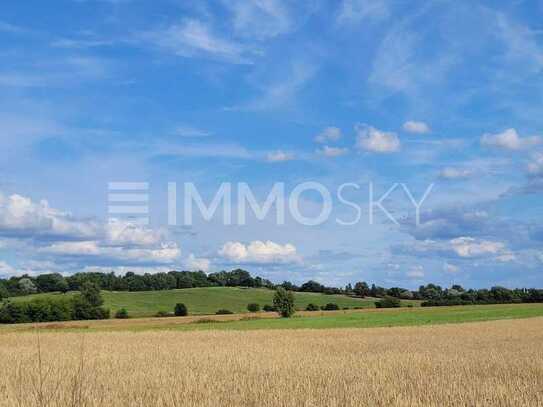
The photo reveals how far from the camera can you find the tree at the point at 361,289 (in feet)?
433

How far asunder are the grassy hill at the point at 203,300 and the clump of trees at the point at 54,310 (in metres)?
4.27

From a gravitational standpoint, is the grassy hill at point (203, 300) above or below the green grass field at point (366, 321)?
above

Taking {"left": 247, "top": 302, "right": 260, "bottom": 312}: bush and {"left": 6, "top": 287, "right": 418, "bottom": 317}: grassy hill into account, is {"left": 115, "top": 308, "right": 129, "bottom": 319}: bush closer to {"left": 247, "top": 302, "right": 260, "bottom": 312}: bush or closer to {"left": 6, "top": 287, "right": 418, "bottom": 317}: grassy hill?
{"left": 6, "top": 287, "right": 418, "bottom": 317}: grassy hill

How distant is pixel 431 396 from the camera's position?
12000 mm

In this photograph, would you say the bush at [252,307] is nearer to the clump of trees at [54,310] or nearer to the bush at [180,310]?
the bush at [180,310]

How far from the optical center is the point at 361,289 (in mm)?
134500

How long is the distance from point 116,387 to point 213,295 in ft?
346

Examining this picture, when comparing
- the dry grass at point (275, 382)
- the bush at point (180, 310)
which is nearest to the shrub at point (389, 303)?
the bush at point (180, 310)

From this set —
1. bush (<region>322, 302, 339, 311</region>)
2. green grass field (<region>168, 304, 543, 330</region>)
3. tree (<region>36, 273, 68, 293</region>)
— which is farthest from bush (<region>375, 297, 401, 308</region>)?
tree (<region>36, 273, 68, 293</region>)

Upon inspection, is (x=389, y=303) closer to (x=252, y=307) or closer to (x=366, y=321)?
(x=252, y=307)

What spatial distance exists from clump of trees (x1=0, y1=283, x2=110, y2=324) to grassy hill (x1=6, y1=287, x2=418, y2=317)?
14.0 ft

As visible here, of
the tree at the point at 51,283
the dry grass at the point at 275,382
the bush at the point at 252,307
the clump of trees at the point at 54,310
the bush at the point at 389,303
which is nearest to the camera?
the dry grass at the point at 275,382

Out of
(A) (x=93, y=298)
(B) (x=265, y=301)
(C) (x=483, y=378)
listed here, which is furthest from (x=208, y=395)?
(B) (x=265, y=301)

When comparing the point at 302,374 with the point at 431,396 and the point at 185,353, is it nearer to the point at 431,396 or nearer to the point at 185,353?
the point at 431,396
